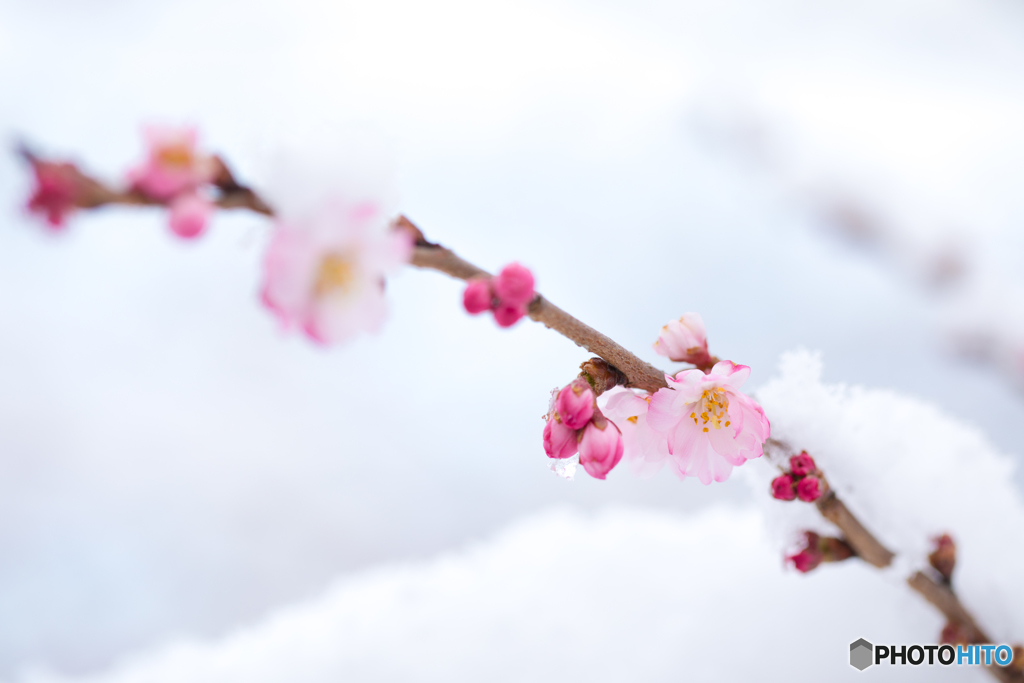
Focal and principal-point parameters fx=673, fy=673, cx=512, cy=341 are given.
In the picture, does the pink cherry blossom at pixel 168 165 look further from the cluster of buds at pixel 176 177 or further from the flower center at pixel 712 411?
the flower center at pixel 712 411

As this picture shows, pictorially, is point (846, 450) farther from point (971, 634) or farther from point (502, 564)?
point (502, 564)

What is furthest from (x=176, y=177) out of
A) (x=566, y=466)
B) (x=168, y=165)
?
(x=566, y=466)

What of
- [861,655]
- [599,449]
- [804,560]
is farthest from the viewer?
[861,655]

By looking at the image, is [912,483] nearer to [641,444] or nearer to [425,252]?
[641,444]

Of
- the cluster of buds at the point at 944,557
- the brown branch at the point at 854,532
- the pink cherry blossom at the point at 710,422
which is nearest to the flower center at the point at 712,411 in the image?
the pink cherry blossom at the point at 710,422

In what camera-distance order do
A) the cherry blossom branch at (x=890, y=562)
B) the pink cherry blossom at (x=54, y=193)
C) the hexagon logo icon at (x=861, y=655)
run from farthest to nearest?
the hexagon logo icon at (x=861, y=655)
the cherry blossom branch at (x=890, y=562)
the pink cherry blossom at (x=54, y=193)

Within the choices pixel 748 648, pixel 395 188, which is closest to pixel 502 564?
pixel 748 648
